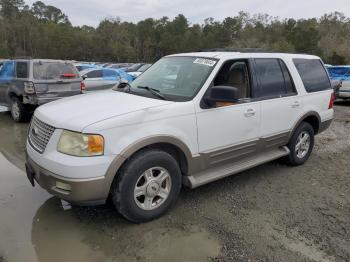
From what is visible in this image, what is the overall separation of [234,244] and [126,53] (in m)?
63.4

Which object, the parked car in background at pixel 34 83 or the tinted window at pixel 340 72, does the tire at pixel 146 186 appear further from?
the tinted window at pixel 340 72

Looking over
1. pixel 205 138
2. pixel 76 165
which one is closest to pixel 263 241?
pixel 205 138

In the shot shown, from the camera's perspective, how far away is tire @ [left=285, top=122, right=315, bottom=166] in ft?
17.7

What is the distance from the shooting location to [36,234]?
11.4 feet

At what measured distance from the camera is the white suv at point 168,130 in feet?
10.6

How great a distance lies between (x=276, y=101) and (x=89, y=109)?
2657 mm

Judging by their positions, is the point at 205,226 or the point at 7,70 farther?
the point at 7,70

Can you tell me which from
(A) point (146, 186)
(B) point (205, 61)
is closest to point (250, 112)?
(B) point (205, 61)

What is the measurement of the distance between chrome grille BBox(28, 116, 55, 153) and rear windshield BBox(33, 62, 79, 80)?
4.96 meters

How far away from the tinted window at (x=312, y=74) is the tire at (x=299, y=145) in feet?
2.10

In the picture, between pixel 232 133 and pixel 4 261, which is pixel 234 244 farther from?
pixel 4 261

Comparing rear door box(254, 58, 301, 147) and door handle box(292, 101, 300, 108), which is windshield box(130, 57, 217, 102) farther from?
door handle box(292, 101, 300, 108)

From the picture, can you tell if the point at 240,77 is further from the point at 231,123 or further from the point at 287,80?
the point at 287,80

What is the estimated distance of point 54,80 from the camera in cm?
845
